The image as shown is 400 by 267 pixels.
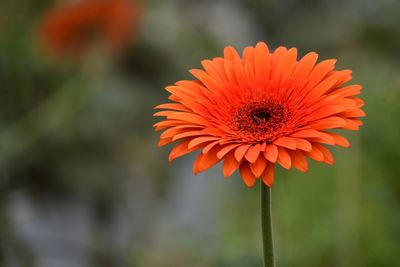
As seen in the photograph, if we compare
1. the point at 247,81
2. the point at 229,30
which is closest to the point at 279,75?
the point at 247,81

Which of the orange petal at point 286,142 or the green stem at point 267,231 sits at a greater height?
the orange petal at point 286,142

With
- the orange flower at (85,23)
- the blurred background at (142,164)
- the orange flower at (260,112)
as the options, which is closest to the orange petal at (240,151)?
the orange flower at (260,112)

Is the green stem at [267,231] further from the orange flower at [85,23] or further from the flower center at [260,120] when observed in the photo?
the orange flower at [85,23]

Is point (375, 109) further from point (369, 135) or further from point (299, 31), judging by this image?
point (299, 31)

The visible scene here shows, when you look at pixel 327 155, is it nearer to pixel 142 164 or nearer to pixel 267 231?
pixel 267 231

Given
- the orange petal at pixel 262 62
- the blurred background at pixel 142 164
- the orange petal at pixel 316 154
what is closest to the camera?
the orange petal at pixel 316 154

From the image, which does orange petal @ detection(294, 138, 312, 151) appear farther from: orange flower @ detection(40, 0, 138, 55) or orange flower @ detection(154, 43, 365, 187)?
orange flower @ detection(40, 0, 138, 55)
